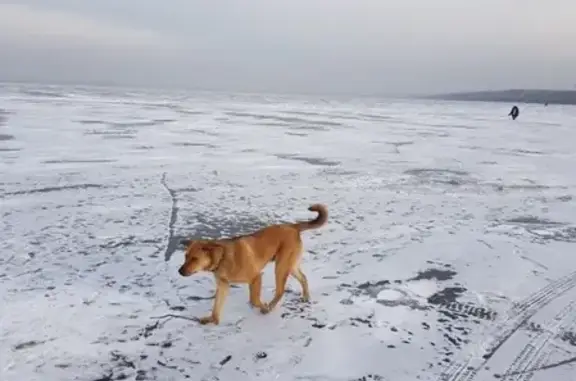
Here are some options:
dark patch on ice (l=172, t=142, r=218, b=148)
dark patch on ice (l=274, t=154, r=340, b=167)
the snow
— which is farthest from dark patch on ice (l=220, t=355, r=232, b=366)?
dark patch on ice (l=172, t=142, r=218, b=148)

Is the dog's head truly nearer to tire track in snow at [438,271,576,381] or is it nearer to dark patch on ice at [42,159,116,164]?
tire track in snow at [438,271,576,381]

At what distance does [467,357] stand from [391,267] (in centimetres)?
233

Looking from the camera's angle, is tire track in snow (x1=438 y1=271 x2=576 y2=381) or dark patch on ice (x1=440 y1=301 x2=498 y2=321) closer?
tire track in snow (x1=438 y1=271 x2=576 y2=381)

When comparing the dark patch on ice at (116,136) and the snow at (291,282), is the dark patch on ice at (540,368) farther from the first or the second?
the dark patch on ice at (116,136)

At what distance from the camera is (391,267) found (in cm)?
694

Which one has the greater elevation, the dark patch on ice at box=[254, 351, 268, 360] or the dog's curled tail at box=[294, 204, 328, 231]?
the dog's curled tail at box=[294, 204, 328, 231]

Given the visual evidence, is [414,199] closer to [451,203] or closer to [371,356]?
[451,203]

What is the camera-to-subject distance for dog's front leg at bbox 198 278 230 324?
491cm

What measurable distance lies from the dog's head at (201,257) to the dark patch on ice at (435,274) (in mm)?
2866

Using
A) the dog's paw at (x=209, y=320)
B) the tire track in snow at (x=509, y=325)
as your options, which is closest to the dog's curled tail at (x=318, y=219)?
the dog's paw at (x=209, y=320)

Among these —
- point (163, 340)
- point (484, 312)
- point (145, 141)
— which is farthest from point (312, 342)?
point (145, 141)

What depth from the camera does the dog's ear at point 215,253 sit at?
4.60 metres

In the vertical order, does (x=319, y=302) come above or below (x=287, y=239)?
below

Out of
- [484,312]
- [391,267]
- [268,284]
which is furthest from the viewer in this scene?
[391,267]
